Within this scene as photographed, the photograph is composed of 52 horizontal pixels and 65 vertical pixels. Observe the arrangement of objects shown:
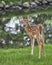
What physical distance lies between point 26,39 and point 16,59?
8019 mm

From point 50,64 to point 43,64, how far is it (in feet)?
0.93

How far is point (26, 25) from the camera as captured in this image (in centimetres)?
1297

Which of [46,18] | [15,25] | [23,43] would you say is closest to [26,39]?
[23,43]

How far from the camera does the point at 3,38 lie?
875 inches

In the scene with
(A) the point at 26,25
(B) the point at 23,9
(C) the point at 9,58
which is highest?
(A) the point at 26,25

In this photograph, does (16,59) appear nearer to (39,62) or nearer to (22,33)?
(39,62)

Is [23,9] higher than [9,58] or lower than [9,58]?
lower

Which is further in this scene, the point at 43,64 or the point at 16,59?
the point at 16,59

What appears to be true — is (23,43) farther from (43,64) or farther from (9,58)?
(43,64)

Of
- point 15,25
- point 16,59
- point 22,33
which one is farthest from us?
point 15,25

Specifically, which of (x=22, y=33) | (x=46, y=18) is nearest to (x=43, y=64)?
(x=22, y=33)

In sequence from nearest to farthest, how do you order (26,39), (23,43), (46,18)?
(23,43), (26,39), (46,18)

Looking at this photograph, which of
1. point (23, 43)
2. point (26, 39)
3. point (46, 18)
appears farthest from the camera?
point (46, 18)

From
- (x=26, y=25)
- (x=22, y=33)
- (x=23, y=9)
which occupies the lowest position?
(x=23, y=9)
